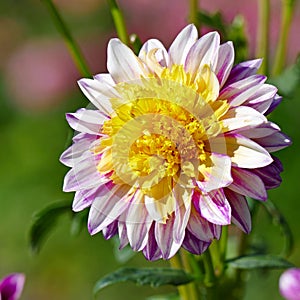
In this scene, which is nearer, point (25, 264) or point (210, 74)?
point (210, 74)

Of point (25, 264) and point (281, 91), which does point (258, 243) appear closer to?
point (281, 91)

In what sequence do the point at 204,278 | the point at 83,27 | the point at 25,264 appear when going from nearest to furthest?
the point at 204,278, the point at 25,264, the point at 83,27

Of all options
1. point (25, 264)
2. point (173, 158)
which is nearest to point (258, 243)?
point (173, 158)

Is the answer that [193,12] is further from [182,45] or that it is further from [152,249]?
[152,249]

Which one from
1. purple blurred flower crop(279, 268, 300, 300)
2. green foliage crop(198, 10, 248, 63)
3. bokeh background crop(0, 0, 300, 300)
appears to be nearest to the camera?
purple blurred flower crop(279, 268, 300, 300)

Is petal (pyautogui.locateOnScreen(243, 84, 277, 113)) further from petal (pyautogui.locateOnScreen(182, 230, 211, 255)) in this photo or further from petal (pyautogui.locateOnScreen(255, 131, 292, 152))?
petal (pyautogui.locateOnScreen(182, 230, 211, 255))

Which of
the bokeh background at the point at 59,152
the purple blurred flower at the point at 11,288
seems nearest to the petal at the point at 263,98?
the purple blurred flower at the point at 11,288

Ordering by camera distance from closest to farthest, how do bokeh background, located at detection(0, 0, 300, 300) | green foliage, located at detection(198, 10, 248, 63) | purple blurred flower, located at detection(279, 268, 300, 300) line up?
1. purple blurred flower, located at detection(279, 268, 300, 300)
2. green foliage, located at detection(198, 10, 248, 63)
3. bokeh background, located at detection(0, 0, 300, 300)

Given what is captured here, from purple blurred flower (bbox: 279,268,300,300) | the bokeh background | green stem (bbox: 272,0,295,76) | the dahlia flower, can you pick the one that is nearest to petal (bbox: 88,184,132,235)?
the dahlia flower
